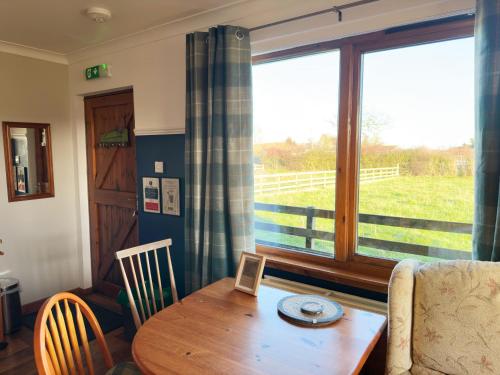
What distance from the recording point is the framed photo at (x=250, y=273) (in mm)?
1854

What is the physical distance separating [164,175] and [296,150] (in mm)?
1157

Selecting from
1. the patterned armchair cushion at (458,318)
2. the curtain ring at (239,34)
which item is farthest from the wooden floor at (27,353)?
the curtain ring at (239,34)

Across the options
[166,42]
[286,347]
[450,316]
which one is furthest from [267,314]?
[166,42]

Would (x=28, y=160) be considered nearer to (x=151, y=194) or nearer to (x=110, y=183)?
(x=110, y=183)

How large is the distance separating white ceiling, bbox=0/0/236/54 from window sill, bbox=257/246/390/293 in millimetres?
1738

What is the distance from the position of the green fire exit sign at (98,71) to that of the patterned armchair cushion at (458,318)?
9.91ft

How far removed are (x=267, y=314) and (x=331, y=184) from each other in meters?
0.99

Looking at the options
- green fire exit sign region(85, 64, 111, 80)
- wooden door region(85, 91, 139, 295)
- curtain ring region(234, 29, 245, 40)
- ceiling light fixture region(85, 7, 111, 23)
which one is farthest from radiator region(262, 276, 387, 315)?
green fire exit sign region(85, 64, 111, 80)

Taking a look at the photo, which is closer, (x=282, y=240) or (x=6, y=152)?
(x=282, y=240)

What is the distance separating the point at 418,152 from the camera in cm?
202

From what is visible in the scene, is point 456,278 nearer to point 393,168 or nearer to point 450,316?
point 450,316

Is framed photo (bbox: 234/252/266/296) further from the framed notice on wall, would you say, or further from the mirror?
the mirror

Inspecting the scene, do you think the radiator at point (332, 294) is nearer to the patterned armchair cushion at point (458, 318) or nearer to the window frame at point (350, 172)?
the window frame at point (350, 172)

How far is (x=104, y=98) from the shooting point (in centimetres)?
353
